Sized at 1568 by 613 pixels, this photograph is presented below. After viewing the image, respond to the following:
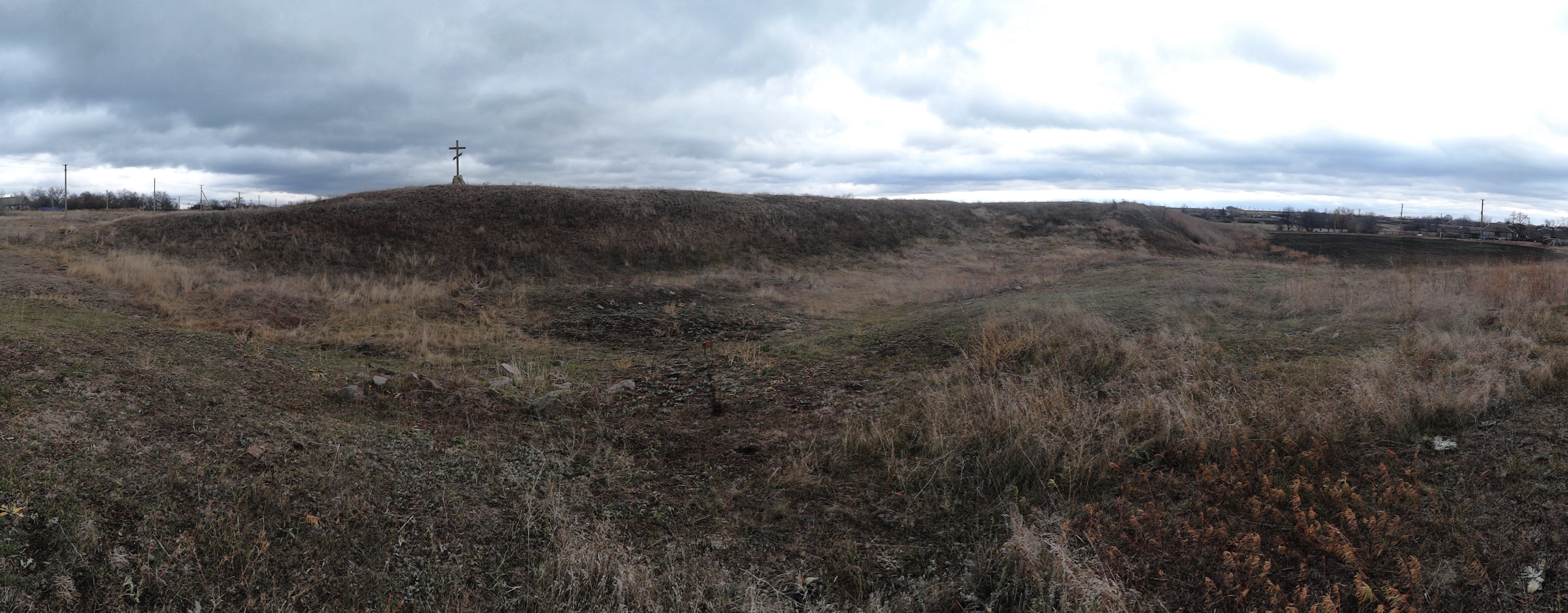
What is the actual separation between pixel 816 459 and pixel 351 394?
179 inches

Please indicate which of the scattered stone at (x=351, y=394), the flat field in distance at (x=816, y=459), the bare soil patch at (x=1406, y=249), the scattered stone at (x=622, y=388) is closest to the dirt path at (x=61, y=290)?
the flat field in distance at (x=816, y=459)

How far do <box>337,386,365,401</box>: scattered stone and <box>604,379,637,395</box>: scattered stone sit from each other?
239 cm

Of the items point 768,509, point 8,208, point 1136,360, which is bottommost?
point 768,509

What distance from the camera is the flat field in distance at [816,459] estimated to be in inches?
136

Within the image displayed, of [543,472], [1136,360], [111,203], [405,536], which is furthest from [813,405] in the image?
[111,203]

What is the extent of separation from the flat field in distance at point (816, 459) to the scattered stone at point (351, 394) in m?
0.04

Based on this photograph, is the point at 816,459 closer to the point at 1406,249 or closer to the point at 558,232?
the point at 558,232

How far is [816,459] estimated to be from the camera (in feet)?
18.1

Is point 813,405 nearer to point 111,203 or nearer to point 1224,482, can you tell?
point 1224,482

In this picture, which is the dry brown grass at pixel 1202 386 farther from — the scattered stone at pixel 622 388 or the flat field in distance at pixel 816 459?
the scattered stone at pixel 622 388

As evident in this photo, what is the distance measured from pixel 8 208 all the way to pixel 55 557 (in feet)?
164

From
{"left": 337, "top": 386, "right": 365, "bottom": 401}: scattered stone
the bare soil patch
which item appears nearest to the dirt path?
{"left": 337, "top": 386, "right": 365, "bottom": 401}: scattered stone

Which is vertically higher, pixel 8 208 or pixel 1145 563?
pixel 8 208

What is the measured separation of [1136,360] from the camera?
7125 mm
